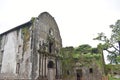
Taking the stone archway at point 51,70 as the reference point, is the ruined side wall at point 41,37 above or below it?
above

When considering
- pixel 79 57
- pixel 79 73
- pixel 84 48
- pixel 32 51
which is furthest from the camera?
pixel 84 48

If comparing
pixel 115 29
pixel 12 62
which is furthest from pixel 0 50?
pixel 115 29

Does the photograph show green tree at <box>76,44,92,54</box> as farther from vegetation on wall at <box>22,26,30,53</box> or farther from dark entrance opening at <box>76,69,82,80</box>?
vegetation on wall at <box>22,26,30,53</box>

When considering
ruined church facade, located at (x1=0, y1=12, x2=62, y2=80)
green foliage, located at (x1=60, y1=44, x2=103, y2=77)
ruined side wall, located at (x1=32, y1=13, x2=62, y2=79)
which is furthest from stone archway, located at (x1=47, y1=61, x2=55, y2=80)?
green foliage, located at (x1=60, y1=44, x2=103, y2=77)

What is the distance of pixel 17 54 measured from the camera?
18.3 metres

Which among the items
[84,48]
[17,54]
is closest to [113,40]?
[84,48]

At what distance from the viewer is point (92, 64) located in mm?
20547

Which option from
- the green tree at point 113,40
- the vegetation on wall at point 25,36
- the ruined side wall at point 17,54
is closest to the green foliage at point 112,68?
the green tree at point 113,40

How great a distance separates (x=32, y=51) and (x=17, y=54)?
2744mm

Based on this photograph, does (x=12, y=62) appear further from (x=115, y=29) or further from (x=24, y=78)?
(x=115, y=29)

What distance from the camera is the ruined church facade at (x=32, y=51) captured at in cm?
1700

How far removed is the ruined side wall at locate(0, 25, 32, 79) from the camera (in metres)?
16.9

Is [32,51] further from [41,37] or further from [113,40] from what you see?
[113,40]

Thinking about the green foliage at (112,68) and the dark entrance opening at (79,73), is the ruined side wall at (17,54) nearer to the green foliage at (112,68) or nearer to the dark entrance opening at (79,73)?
the dark entrance opening at (79,73)
